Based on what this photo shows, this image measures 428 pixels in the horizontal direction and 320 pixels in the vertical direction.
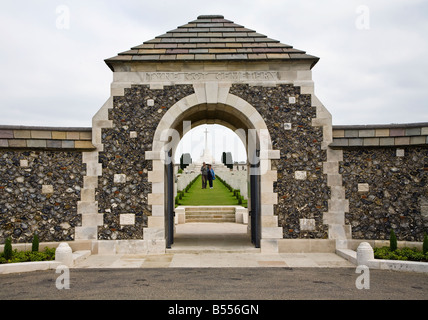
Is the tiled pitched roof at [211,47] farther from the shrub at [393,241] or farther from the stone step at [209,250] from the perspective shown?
the stone step at [209,250]

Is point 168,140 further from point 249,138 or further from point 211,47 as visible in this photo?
point 211,47

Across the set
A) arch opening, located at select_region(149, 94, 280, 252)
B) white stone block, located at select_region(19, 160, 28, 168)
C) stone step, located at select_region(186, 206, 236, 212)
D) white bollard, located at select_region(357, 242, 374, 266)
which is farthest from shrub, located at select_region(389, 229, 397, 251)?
stone step, located at select_region(186, 206, 236, 212)

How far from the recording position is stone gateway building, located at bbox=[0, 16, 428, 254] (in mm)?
9797

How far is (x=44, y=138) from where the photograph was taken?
390 inches

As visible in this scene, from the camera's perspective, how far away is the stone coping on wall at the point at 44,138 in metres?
9.77

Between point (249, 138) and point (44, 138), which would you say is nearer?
point (44, 138)

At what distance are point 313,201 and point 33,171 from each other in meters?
6.50

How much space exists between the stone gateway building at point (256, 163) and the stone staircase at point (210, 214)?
7.30m

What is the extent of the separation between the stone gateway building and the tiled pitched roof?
0.16 feet

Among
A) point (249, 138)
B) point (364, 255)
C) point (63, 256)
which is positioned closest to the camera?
point (364, 255)

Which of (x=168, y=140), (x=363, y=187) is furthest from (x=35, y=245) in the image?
(x=363, y=187)

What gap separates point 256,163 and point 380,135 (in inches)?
116
